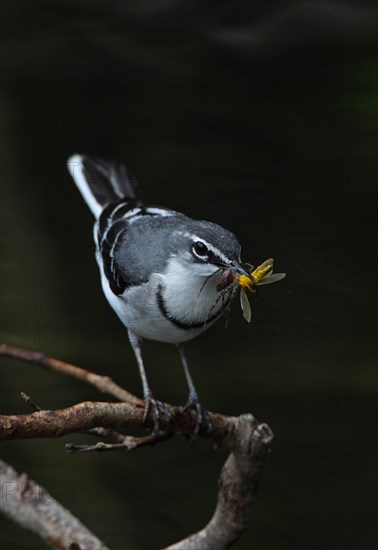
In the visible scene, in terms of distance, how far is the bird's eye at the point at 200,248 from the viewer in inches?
131

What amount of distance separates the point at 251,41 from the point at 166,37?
0.52 meters

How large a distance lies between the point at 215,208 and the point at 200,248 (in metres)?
2.01

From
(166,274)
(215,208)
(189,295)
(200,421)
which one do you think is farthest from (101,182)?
(200,421)

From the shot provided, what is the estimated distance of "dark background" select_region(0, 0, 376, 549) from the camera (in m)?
4.91

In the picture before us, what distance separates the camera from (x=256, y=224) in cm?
532

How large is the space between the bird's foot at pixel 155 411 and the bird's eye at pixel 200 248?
22.4 inches

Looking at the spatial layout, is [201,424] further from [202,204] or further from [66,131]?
[66,131]

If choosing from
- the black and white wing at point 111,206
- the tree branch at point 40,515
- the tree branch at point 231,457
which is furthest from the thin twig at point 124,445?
the black and white wing at point 111,206

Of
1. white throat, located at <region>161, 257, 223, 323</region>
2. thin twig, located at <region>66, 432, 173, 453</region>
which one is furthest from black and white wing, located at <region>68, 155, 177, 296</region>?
thin twig, located at <region>66, 432, 173, 453</region>

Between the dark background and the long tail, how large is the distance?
1.89ft

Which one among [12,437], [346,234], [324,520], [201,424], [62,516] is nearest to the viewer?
[12,437]

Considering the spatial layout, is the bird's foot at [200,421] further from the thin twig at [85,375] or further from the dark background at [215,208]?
the dark background at [215,208]

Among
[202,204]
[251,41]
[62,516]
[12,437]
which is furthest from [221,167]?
[12,437]

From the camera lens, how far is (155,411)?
10.9 ft
